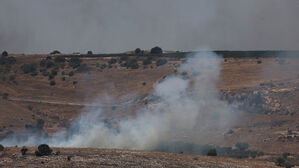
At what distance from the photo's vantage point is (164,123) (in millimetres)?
83188

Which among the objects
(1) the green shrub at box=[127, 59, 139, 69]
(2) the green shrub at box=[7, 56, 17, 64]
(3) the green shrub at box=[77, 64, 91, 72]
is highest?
(2) the green shrub at box=[7, 56, 17, 64]

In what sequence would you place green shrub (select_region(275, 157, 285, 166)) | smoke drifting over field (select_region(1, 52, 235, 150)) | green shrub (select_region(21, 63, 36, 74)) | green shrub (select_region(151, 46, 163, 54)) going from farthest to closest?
green shrub (select_region(151, 46, 163, 54))
green shrub (select_region(21, 63, 36, 74))
smoke drifting over field (select_region(1, 52, 235, 150))
green shrub (select_region(275, 157, 285, 166))

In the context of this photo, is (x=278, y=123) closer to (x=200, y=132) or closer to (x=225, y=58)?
(x=200, y=132)

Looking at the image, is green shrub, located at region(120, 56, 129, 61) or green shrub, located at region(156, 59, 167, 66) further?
green shrub, located at region(120, 56, 129, 61)

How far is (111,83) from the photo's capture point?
120m

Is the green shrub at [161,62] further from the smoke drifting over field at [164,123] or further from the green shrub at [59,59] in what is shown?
the green shrub at [59,59]

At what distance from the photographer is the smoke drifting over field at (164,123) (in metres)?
76.2

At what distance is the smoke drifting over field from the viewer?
76250 mm

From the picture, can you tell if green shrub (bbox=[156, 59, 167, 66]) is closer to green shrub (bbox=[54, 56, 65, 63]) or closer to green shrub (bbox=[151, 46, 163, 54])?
green shrub (bbox=[151, 46, 163, 54])

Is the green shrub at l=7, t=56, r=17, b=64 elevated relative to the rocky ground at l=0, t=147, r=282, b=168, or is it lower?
elevated

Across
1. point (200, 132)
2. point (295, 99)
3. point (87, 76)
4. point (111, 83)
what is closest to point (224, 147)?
point (200, 132)

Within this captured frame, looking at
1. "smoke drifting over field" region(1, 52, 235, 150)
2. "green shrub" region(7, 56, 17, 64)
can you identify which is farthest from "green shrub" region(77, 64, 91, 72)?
"smoke drifting over field" region(1, 52, 235, 150)

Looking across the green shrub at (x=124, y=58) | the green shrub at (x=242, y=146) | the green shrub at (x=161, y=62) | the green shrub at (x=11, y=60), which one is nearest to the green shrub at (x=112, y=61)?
the green shrub at (x=124, y=58)

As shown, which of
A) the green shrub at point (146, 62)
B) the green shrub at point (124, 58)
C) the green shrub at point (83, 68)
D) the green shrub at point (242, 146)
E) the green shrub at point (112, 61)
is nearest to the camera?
the green shrub at point (242, 146)
